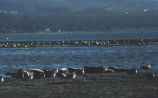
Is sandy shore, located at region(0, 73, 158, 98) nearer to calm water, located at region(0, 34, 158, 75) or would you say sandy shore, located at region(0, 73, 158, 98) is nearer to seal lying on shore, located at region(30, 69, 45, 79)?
seal lying on shore, located at region(30, 69, 45, 79)

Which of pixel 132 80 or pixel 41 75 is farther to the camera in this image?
pixel 41 75

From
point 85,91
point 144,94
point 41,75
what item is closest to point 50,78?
point 41,75

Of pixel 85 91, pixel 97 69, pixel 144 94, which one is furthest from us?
pixel 97 69

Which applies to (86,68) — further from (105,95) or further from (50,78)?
(105,95)

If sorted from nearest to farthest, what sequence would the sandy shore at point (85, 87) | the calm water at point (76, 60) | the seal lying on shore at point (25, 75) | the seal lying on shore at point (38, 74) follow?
the sandy shore at point (85, 87), the seal lying on shore at point (25, 75), the seal lying on shore at point (38, 74), the calm water at point (76, 60)

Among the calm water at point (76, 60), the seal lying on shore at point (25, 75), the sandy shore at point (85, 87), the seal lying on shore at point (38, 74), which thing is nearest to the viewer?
the sandy shore at point (85, 87)

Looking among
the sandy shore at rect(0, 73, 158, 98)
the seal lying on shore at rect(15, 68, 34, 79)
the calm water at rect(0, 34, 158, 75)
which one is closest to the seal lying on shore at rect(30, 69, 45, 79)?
the seal lying on shore at rect(15, 68, 34, 79)

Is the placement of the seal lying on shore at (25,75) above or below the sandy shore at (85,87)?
above

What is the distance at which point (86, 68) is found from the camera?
38000 mm

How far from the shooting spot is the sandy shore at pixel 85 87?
2402cm

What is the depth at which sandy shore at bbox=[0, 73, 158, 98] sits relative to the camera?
24.0m

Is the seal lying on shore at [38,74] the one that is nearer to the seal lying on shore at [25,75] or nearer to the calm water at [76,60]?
the seal lying on shore at [25,75]

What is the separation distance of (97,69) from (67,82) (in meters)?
7.78

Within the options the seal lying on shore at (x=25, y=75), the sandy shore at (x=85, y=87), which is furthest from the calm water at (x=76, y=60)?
the sandy shore at (x=85, y=87)
